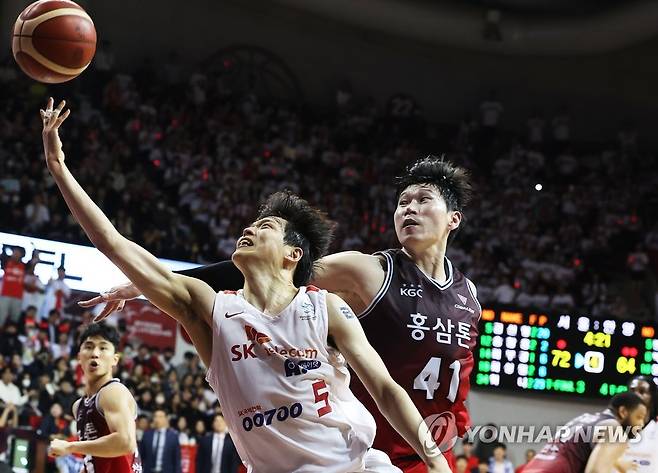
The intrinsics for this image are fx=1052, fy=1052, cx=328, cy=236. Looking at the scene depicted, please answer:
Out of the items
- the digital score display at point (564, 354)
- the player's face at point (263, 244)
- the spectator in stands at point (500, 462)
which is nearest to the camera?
the player's face at point (263, 244)

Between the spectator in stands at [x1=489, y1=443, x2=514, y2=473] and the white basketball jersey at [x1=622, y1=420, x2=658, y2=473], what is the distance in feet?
23.2

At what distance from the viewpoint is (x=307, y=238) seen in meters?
3.92

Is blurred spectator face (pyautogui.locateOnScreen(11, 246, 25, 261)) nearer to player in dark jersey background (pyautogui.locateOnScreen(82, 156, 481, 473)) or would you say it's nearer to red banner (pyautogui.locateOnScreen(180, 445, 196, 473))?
red banner (pyautogui.locateOnScreen(180, 445, 196, 473))

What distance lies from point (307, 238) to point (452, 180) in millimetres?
1297

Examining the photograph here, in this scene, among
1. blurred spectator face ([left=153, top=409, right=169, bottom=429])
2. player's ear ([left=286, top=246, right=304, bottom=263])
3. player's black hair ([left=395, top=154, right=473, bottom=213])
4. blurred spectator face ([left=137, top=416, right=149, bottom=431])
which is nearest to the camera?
player's ear ([left=286, top=246, right=304, bottom=263])

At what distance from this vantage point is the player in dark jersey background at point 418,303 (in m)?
4.66

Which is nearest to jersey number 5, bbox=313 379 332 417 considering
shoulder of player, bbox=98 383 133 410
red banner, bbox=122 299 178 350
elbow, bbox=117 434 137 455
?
elbow, bbox=117 434 137 455

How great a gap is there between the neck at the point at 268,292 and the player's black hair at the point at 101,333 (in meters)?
2.14

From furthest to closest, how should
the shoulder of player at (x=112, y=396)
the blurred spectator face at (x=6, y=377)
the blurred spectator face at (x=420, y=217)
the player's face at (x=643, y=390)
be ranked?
the blurred spectator face at (x=6, y=377), the player's face at (x=643, y=390), the shoulder of player at (x=112, y=396), the blurred spectator face at (x=420, y=217)

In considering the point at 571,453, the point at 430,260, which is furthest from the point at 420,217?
the point at 571,453

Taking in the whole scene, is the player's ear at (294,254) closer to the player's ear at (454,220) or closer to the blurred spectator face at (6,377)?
the player's ear at (454,220)

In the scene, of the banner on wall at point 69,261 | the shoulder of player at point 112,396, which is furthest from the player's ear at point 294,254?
the banner on wall at point 69,261

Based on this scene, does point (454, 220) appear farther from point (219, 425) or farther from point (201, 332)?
point (219, 425)

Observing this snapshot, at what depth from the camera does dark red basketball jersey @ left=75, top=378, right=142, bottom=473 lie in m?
5.34
